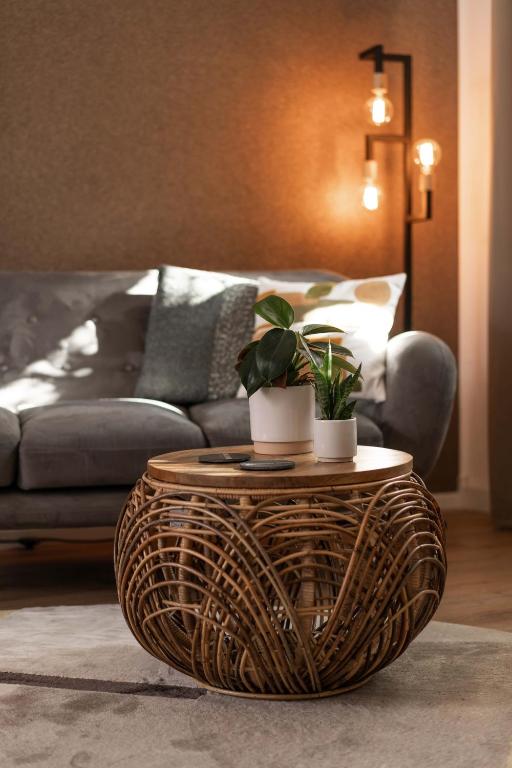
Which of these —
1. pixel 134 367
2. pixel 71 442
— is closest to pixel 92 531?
pixel 134 367

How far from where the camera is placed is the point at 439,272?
14.2 ft

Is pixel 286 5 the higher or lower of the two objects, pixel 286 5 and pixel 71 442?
the higher

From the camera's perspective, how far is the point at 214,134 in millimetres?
4047

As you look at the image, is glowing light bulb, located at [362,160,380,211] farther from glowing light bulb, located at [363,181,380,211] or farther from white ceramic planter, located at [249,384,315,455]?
white ceramic planter, located at [249,384,315,455]

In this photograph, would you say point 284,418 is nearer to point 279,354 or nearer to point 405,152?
point 279,354

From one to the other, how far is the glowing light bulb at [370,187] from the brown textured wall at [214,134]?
0.44 ft

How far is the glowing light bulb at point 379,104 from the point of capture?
159 inches

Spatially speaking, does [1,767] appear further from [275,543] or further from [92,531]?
[92,531]

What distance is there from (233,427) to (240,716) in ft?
3.96

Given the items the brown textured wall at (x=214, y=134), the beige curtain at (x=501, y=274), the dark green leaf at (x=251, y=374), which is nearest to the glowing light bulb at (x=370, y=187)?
the brown textured wall at (x=214, y=134)

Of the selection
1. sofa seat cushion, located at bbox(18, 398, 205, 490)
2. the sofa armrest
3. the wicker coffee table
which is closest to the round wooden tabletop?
the wicker coffee table

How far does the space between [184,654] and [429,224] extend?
9.34 feet

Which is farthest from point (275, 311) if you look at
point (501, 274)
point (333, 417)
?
point (501, 274)

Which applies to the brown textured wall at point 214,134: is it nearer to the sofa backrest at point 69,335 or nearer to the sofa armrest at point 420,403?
the sofa backrest at point 69,335
